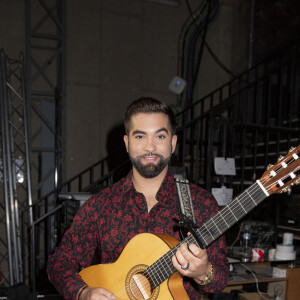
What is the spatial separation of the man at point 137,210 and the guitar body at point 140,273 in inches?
2.7

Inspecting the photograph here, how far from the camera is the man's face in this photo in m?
1.85

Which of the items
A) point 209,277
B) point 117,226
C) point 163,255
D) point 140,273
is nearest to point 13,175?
point 117,226

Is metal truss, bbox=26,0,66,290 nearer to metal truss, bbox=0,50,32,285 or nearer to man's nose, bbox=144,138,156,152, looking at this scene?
metal truss, bbox=0,50,32,285

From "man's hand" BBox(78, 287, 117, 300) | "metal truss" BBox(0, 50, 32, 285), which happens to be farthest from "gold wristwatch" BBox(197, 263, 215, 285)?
"metal truss" BBox(0, 50, 32, 285)


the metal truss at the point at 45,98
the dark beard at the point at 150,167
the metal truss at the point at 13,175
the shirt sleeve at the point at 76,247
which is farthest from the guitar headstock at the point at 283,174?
the metal truss at the point at 45,98

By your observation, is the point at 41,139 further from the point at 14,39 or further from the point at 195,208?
the point at 195,208

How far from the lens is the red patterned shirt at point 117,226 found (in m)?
1.83

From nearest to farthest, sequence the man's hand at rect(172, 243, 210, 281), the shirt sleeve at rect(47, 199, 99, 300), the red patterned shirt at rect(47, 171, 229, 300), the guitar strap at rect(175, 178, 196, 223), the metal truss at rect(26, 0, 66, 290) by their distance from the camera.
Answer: the man's hand at rect(172, 243, 210, 281), the guitar strap at rect(175, 178, 196, 223), the red patterned shirt at rect(47, 171, 229, 300), the shirt sleeve at rect(47, 199, 99, 300), the metal truss at rect(26, 0, 66, 290)

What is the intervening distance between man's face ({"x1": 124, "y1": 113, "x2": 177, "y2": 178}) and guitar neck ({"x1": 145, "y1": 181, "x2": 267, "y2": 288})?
0.49 m

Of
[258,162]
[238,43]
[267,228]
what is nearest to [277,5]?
[238,43]

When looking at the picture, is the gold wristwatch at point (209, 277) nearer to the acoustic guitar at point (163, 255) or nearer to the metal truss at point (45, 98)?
the acoustic guitar at point (163, 255)

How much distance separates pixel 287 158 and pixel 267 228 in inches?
103

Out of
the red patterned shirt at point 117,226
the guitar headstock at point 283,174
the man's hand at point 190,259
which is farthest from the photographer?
the red patterned shirt at point 117,226

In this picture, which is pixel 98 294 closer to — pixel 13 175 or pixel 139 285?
pixel 139 285
